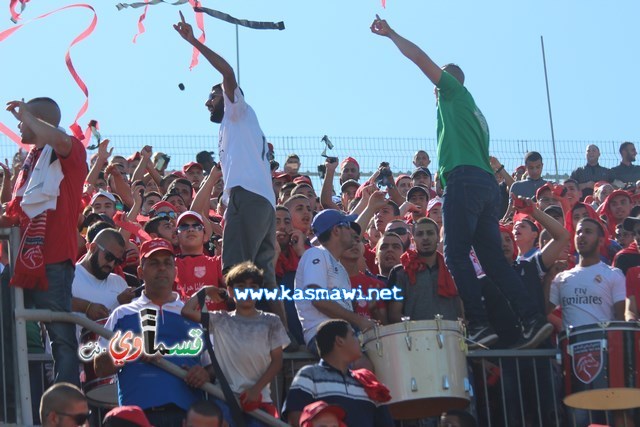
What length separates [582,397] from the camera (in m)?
10.1

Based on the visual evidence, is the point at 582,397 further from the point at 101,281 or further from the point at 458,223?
the point at 101,281

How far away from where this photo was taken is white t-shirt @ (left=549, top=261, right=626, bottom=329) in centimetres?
1096

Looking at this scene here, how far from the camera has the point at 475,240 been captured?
11.0 m

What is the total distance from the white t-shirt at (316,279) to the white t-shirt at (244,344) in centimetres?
87

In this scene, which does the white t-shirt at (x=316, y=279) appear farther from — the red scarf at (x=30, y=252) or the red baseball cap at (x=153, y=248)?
the red scarf at (x=30, y=252)

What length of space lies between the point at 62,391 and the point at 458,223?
368cm

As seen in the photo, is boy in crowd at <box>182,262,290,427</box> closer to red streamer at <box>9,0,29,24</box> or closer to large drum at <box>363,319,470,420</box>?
large drum at <box>363,319,470,420</box>

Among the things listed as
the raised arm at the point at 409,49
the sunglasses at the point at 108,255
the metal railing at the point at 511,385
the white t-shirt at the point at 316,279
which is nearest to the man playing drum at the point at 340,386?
the metal railing at the point at 511,385

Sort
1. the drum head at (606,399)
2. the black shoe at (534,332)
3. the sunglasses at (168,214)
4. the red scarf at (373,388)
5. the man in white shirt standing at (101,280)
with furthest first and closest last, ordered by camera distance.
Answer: the sunglasses at (168,214)
the black shoe at (534,332)
the man in white shirt standing at (101,280)
the drum head at (606,399)
the red scarf at (373,388)

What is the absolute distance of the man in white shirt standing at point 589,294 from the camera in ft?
36.0

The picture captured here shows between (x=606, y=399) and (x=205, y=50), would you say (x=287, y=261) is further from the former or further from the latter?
(x=606, y=399)

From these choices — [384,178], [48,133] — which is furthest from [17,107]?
[384,178]

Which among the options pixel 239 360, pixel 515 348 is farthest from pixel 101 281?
pixel 515 348

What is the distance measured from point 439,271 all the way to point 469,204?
581 mm
